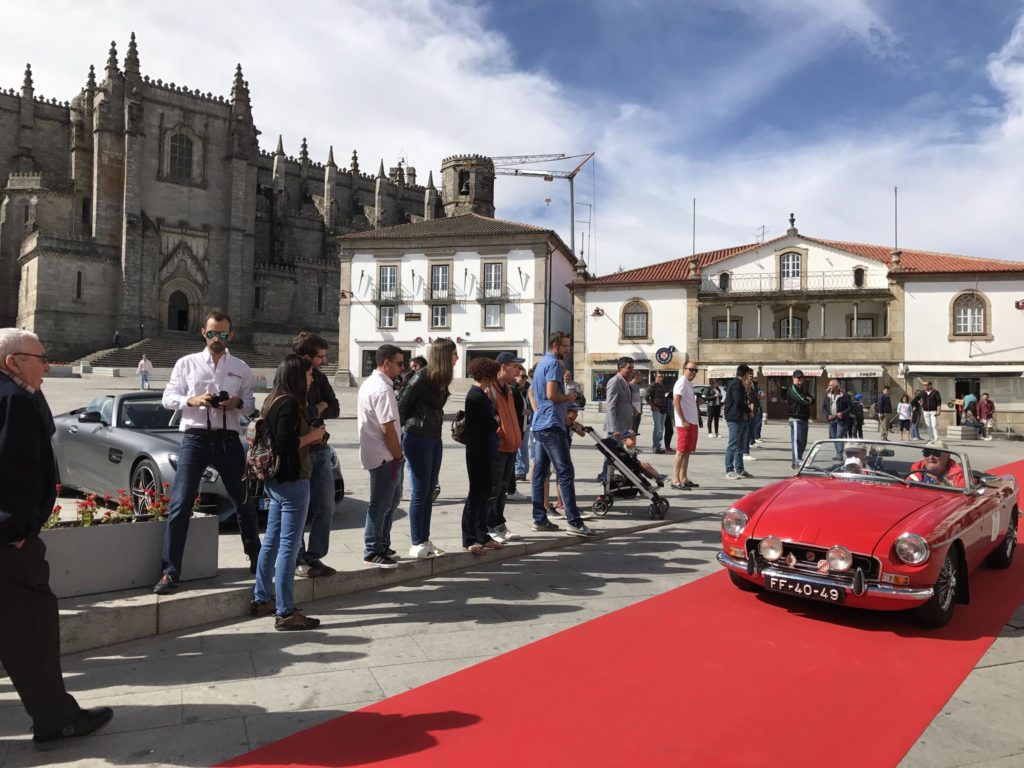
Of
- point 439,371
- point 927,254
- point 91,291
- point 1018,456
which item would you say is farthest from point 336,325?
point 439,371

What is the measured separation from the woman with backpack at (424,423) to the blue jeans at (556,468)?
5.37 feet

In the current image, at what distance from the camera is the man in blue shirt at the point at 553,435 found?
729 centimetres

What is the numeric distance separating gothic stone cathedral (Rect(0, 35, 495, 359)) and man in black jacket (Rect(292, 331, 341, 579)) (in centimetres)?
4517

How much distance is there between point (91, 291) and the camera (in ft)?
148

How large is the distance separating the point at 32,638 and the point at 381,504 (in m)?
2.82

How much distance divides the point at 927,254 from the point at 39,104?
56.3 meters

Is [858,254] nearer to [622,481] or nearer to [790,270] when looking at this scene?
[790,270]

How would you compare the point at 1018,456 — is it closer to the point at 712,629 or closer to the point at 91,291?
the point at 712,629

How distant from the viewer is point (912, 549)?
4.49 meters

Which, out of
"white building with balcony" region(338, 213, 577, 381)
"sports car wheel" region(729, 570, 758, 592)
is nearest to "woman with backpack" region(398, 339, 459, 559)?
"sports car wheel" region(729, 570, 758, 592)

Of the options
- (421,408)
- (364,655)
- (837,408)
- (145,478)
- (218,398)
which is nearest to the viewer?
(364,655)

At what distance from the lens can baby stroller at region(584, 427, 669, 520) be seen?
8.36m

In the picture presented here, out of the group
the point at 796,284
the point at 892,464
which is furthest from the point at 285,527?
the point at 796,284

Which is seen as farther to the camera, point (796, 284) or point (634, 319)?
point (634, 319)
